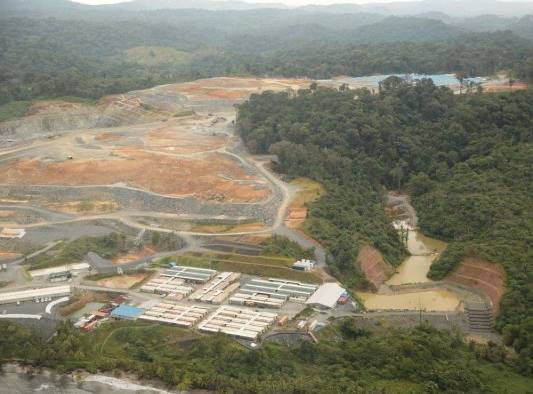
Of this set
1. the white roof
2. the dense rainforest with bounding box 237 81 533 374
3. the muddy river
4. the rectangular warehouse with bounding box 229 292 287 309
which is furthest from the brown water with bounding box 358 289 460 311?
the rectangular warehouse with bounding box 229 292 287 309

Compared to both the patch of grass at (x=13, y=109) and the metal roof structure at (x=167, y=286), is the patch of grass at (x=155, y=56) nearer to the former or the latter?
the patch of grass at (x=13, y=109)

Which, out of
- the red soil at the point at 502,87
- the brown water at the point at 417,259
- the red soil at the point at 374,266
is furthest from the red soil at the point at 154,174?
the red soil at the point at 502,87

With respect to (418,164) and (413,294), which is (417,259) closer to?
(413,294)

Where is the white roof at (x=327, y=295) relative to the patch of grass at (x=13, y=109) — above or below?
below

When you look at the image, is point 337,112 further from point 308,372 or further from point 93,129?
point 308,372

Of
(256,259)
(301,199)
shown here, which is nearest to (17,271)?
(256,259)

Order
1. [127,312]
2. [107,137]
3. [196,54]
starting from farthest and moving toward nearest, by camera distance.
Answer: [196,54] → [107,137] → [127,312]

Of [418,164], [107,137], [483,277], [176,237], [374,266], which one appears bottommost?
[374,266]
